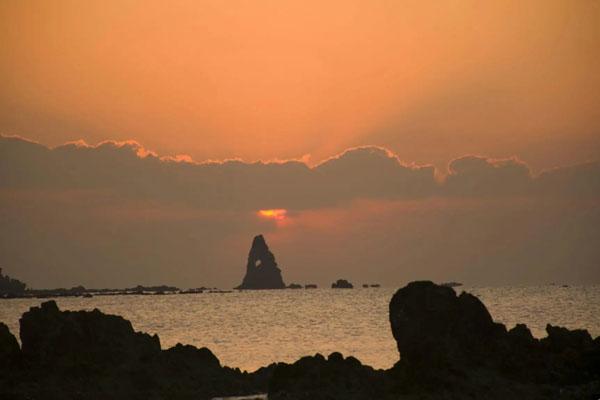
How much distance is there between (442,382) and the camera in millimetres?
47062

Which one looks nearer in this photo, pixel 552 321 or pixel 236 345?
pixel 236 345

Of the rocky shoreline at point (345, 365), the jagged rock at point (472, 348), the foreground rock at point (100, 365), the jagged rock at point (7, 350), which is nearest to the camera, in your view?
the rocky shoreline at point (345, 365)

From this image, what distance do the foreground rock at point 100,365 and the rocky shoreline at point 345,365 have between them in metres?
0.06

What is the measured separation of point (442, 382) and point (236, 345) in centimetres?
4834

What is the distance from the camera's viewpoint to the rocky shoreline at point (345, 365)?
156ft

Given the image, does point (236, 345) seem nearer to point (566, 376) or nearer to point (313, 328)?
point (313, 328)

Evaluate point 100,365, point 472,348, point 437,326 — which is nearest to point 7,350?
point 100,365

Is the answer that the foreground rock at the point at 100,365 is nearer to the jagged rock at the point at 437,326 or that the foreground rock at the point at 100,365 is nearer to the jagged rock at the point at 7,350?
the jagged rock at the point at 7,350

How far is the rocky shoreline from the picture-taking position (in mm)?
47562

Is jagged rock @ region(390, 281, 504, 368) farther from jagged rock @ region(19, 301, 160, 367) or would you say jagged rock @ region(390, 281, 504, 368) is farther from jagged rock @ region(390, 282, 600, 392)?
jagged rock @ region(19, 301, 160, 367)

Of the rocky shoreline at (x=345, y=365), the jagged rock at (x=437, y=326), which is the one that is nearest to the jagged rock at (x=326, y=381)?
the rocky shoreline at (x=345, y=365)

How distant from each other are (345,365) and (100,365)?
14.2 m

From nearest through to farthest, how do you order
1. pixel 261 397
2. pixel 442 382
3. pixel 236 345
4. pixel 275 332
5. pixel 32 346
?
pixel 442 382 < pixel 261 397 < pixel 32 346 < pixel 236 345 < pixel 275 332

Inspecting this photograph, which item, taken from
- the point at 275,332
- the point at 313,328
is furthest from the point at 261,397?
the point at 313,328
